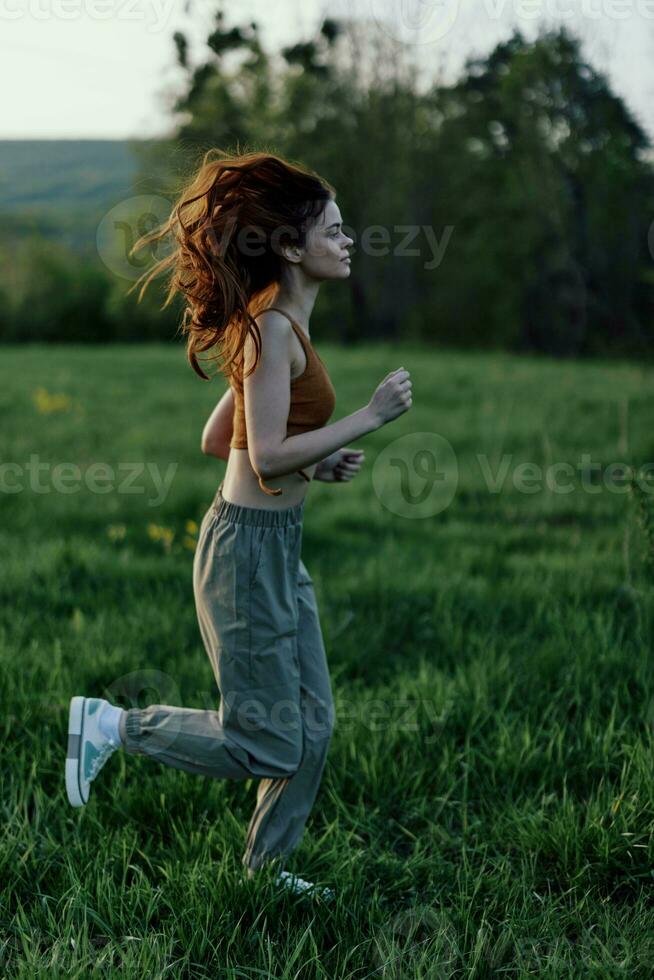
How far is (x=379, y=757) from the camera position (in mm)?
2705

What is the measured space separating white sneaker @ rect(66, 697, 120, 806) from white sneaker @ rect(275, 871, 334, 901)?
1.76 ft

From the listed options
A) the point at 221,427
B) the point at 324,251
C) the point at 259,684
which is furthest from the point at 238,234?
the point at 259,684

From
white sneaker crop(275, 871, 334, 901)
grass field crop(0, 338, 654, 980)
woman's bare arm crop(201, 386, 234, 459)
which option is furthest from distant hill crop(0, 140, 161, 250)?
white sneaker crop(275, 871, 334, 901)

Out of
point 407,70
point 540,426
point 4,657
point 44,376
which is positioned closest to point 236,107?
point 407,70

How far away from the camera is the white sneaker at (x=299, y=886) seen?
2.12 meters

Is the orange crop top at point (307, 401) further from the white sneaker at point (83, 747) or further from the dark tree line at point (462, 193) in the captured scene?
the dark tree line at point (462, 193)

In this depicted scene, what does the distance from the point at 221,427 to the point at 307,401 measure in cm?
35

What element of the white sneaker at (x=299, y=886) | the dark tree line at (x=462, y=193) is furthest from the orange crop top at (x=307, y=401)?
the dark tree line at (x=462, y=193)

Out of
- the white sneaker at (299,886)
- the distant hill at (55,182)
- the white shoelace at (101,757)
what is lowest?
the white sneaker at (299,886)

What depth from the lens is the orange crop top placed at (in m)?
2.11

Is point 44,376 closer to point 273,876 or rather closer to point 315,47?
point 315,47

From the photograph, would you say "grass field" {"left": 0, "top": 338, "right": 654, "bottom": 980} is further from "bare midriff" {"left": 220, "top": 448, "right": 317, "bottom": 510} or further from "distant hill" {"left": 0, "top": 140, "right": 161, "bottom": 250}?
"distant hill" {"left": 0, "top": 140, "right": 161, "bottom": 250}

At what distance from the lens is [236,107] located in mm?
23375

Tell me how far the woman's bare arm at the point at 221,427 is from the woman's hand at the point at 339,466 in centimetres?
26
